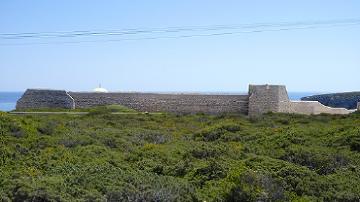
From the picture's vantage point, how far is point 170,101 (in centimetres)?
3294

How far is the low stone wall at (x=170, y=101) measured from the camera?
32.3 m

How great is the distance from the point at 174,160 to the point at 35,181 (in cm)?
425

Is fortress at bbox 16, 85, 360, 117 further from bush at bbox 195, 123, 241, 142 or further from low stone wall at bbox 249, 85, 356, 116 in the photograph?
bush at bbox 195, 123, 241, 142

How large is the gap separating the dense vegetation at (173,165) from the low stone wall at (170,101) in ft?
43.6

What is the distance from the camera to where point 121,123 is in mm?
22922

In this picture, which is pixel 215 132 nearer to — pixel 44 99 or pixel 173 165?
pixel 173 165

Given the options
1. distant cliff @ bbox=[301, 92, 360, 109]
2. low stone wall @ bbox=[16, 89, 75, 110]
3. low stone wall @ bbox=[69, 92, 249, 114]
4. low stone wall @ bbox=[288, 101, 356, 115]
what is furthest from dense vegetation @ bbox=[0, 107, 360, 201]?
distant cliff @ bbox=[301, 92, 360, 109]

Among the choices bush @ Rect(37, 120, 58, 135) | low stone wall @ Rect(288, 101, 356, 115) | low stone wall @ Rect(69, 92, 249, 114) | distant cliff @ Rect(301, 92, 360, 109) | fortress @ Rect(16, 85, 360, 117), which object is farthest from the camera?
distant cliff @ Rect(301, 92, 360, 109)

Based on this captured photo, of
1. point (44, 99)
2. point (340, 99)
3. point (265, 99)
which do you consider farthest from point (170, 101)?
point (340, 99)

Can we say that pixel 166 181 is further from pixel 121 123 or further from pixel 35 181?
pixel 121 123

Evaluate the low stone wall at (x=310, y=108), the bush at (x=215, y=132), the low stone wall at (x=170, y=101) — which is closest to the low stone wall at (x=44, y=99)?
the low stone wall at (x=170, y=101)

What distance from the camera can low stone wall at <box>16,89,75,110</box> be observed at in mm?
33344

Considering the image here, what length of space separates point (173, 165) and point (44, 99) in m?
23.0

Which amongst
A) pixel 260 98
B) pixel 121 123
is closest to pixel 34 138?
pixel 121 123
